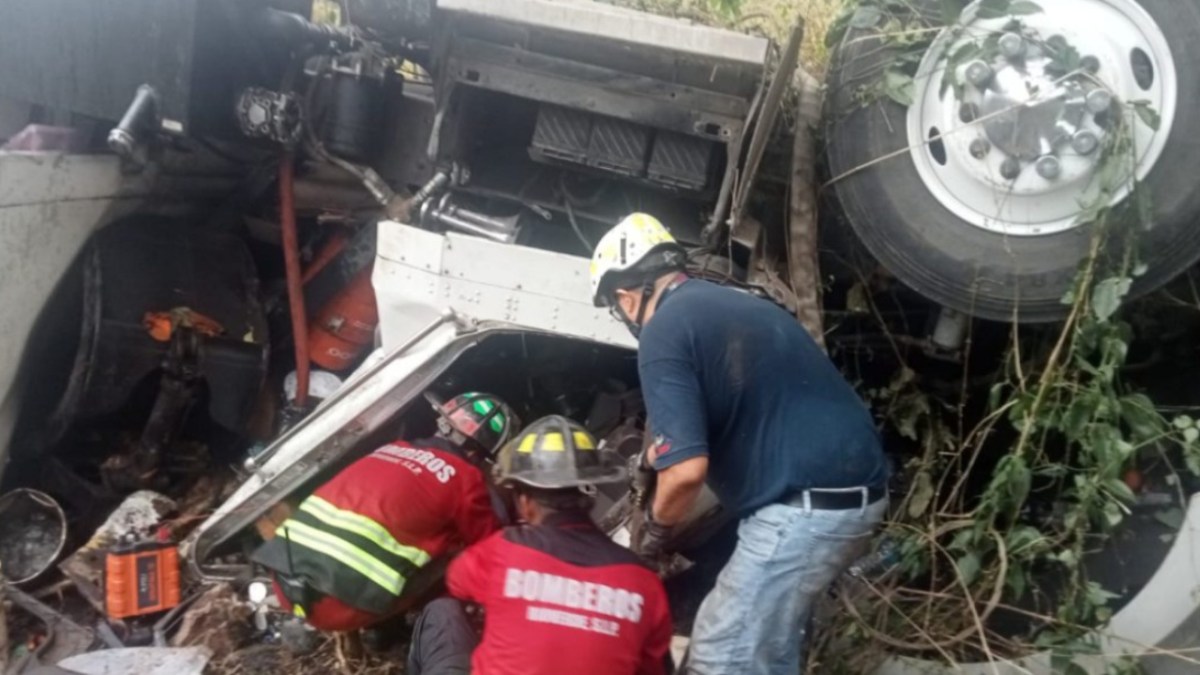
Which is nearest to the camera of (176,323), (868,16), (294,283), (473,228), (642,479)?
(642,479)

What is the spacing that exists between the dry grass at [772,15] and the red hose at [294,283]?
169cm

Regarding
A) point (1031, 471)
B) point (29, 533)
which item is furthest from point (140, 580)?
point (1031, 471)

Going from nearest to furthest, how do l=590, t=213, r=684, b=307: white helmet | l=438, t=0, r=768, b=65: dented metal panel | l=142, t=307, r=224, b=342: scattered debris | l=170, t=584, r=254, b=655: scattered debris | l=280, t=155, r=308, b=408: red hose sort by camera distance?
1. l=590, t=213, r=684, b=307: white helmet
2. l=438, t=0, r=768, b=65: dented metal panel
3. l=170, t=584, r=254, b=655: scattered debris
4. l=142, t=307, r=224, b=342: scattered debris
5. l=280, t=155, r=308, b=408: red hose

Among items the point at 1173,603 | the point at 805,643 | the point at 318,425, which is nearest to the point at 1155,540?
the point at 1173,603

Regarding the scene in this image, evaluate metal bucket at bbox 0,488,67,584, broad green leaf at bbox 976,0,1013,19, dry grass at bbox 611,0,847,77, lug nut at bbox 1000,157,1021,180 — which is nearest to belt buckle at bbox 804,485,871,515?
lug nut at bbox 1000,157,1021,180

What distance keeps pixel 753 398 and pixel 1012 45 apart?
1208mm

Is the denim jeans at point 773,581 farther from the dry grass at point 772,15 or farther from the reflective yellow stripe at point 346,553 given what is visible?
the dry grass at point 772,15

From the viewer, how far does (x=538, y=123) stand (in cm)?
360

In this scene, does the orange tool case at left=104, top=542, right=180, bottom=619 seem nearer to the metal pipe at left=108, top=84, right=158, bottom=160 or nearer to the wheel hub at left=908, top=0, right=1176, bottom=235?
the metal pipe at left=108, top=84, right=158, bottom=160

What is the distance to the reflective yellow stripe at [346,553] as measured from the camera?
308cm

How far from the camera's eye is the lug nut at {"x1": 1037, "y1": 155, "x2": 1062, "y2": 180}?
2939 millimetres

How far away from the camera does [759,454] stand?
9.00 feet

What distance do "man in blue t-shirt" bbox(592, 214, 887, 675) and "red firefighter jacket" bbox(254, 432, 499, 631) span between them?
79cm

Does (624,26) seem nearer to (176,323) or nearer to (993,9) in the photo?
(993,9)
